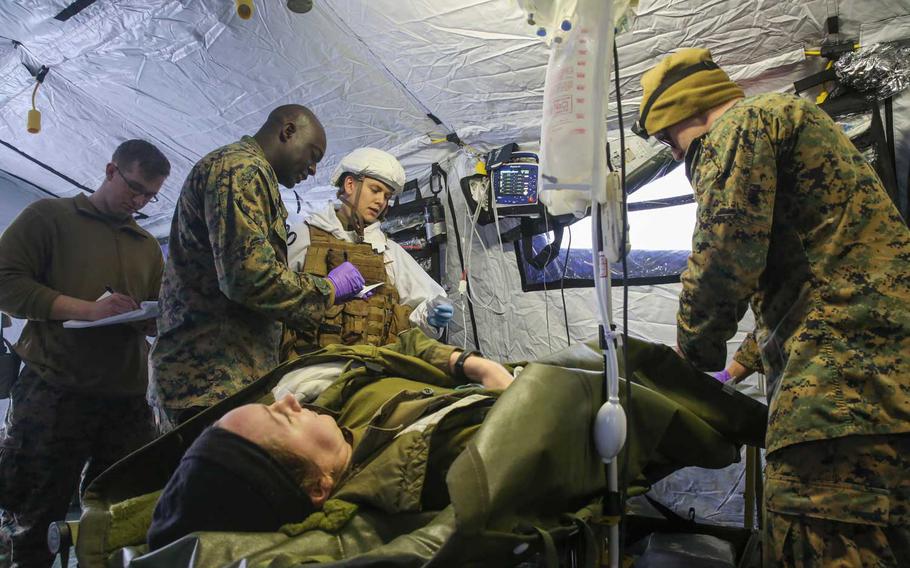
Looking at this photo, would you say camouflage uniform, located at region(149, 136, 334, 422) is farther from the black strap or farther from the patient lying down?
the black strap

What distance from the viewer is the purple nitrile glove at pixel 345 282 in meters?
2.49

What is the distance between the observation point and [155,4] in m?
2.57

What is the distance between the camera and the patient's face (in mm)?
1175

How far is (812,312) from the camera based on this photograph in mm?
1233

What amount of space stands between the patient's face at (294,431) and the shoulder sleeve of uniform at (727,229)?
86 cm

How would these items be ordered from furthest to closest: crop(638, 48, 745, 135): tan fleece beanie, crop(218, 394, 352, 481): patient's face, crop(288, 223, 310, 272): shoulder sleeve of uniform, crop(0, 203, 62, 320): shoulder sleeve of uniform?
crop(288, 223, 310, 272): shoulder sleeve of uniform
crop(0, 203, 62, 320): shoulder sleeve of uniform
crop(638, 48, 745, 135): tan fleece beanie
crop(218, 394, 352, 481): patient's face

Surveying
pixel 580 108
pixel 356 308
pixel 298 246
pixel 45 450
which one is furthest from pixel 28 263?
pixel 580 108

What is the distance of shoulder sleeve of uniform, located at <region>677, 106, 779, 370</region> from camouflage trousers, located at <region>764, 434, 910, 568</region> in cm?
30

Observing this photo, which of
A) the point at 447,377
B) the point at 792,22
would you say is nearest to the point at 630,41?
the point at 792,22

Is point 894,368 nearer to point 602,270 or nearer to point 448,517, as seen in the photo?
point 602,270

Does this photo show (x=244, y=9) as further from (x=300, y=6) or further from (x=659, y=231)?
(x=659, y=231)

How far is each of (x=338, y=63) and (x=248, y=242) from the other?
1.47 metres

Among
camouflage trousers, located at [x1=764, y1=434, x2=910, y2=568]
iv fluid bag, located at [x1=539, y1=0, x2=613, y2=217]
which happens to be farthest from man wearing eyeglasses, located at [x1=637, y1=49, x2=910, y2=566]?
iv fluid bag, located at [x1=539, y1=0, x2=613, y2=217]

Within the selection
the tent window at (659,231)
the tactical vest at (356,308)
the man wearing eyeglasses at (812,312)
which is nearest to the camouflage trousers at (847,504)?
the man wearing eyeglasses at (812,312)
